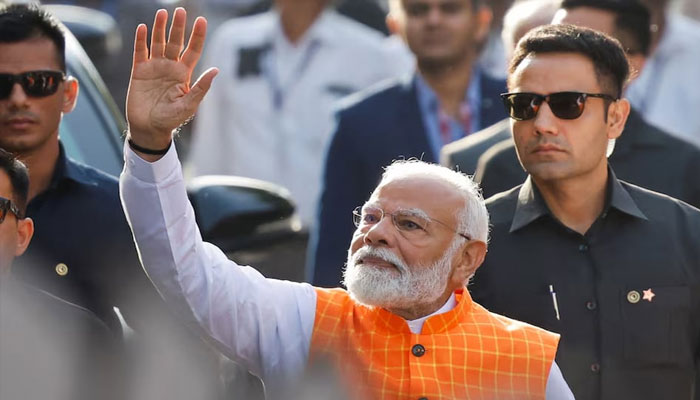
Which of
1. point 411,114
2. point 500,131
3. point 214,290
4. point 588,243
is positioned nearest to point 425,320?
point 214,290

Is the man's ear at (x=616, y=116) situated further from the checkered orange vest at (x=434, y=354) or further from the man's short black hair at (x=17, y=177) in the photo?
the man's short black hair at (x=17, y=177)

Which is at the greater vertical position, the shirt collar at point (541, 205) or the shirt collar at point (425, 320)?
the shirt collar at point (541, 205)

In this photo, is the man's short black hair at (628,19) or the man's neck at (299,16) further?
the man's neck at (299,16)

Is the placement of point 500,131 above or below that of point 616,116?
below

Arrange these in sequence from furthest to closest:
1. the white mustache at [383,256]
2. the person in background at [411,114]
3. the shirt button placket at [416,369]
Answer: the person in background at [411,114], the white mustache at [383,256], the shirt button placket at [416,369]

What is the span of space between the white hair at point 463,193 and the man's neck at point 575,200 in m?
0.44

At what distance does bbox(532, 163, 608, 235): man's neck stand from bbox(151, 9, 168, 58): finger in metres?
1.49

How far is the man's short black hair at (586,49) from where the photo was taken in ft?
19.3

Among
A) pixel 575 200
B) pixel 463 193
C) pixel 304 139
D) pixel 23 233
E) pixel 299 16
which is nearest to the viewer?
pixel 23 233

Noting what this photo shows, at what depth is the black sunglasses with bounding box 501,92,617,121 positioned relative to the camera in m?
5.80

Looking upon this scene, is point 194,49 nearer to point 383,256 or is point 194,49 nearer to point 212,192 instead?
point 383,256

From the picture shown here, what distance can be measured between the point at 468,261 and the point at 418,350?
378mm

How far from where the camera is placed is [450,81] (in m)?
8.54

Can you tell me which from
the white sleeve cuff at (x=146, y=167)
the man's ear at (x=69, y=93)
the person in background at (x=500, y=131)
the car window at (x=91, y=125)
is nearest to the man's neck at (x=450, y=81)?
the person in background at (x=500, y=131)
